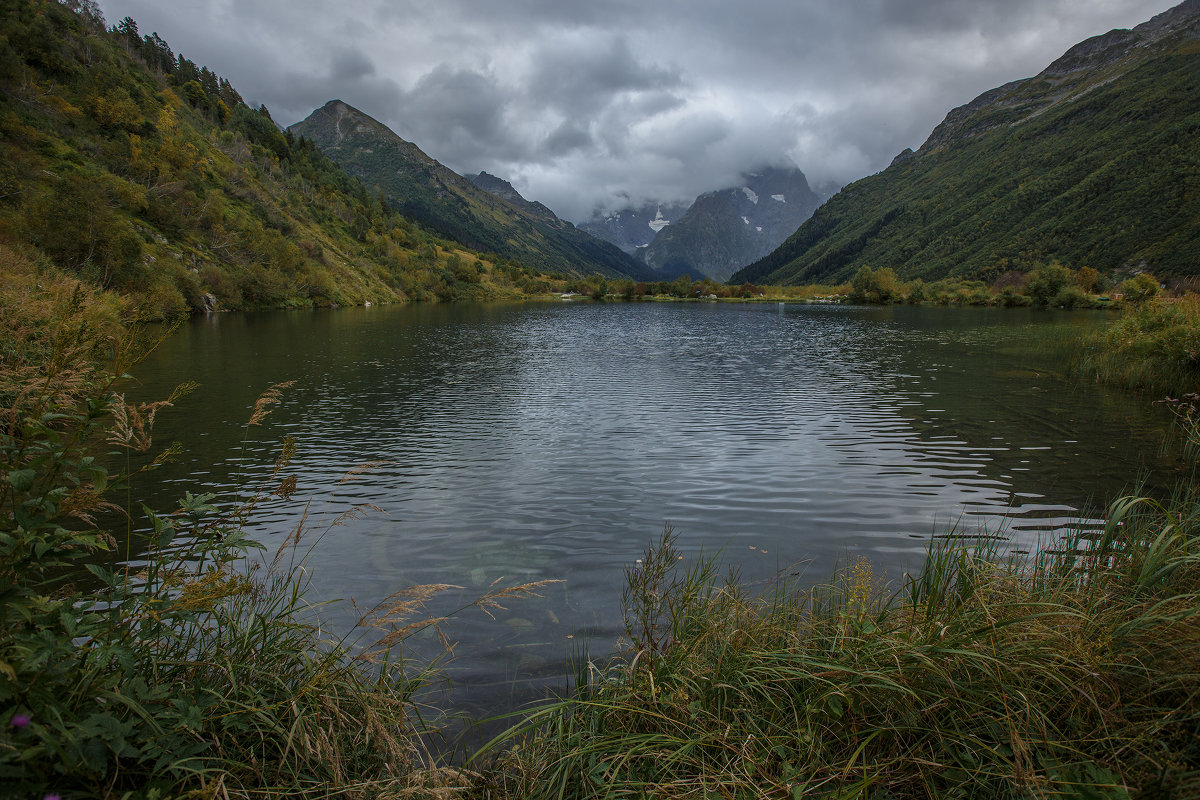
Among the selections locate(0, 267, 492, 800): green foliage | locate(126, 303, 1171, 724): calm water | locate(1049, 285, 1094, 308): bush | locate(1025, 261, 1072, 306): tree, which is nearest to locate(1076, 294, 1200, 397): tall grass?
locate(126, 303, 1171, 724): calm water

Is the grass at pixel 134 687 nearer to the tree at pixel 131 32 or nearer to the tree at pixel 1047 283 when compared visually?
the tree at pixel 1047 283

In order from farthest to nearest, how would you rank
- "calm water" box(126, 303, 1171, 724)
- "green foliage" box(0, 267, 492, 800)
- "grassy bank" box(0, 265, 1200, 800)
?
"calm water" box(126, 303, 1171, 724) < "grassy bank" box(0, 265, 1200, 800) < "green foliage" box(0, 267, 492, 800)

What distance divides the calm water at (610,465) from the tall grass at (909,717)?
2.47 m

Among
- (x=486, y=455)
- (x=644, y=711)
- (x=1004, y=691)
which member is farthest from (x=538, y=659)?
(x=486, y=455)

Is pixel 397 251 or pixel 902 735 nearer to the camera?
pixel 902 735

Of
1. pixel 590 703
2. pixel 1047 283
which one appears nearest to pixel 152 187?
pixel 590 703

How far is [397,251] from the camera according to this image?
6535 inches

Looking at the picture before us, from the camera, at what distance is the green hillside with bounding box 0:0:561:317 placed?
50.5 metres

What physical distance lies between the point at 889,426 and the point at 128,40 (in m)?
193

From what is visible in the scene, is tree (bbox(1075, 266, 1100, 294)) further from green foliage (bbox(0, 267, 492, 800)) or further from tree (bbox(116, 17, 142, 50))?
tree (bbox(116, 17, 142, 50))

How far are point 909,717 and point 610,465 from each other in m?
11.8

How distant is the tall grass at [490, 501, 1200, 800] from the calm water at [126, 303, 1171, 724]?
2.47m

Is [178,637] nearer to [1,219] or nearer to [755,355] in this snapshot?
[755,355]

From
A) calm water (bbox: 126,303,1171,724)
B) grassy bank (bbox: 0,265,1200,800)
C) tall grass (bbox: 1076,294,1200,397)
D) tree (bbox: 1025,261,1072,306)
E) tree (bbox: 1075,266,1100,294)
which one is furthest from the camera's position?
tree (bbox: 1075,266,1100,294)
